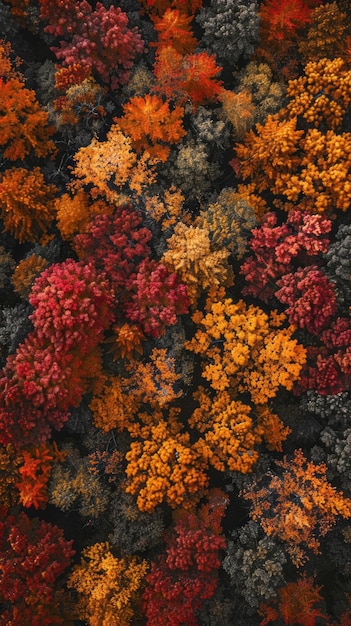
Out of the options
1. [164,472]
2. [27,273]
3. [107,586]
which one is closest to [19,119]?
[27,273]

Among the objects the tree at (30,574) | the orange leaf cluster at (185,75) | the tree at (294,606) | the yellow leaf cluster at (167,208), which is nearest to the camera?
the tree at (30,574)

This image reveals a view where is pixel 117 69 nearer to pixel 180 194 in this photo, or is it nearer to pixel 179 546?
pixel 180 194

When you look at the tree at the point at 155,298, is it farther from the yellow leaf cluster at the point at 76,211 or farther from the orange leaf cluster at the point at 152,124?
the orange leaf cluster at the point at 152,124

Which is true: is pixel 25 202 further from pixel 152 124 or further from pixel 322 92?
pixel 322 92

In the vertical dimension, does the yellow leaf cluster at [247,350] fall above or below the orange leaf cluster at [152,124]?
below

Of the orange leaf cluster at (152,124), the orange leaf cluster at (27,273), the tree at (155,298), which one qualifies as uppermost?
the orange leaf cluster at (152,124)

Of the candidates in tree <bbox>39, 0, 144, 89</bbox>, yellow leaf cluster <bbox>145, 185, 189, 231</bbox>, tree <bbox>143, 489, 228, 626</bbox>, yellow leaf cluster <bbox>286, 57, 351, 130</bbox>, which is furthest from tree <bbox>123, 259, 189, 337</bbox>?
tree <bbox>39, 0, 144, 89</bbox>

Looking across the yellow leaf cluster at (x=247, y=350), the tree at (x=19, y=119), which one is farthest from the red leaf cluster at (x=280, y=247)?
the tree at (x=19, y=119)
